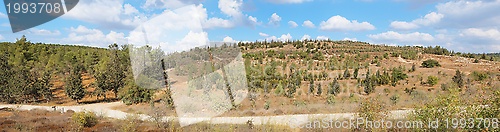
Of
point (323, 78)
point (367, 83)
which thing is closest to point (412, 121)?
point (367, 83)

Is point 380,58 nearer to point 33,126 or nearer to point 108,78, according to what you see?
point 108,78

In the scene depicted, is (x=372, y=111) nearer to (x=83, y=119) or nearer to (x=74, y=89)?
(x=83, y=119)

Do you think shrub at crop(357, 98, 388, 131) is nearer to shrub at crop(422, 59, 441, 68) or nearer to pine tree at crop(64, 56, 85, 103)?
pine tree at crop(64, 56, 85, 103)

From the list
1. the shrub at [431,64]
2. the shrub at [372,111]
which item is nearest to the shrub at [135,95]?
the shrub at [372,111]

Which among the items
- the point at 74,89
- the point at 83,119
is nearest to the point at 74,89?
the point at 74,89

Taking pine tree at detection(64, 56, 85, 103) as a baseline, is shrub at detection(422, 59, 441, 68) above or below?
above

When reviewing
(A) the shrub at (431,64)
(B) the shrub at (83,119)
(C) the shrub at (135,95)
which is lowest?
(C) the shrub at (135,95)

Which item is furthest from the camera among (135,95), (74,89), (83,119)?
(74,89)

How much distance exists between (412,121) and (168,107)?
19.7 metres

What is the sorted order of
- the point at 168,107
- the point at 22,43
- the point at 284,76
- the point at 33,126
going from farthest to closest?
the point at 22,43, the point at 284,76, the point at 168,107, the point at 33,126

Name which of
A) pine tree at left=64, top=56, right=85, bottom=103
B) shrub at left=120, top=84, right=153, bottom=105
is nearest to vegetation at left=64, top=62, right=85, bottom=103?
pine tree at left=64, top=56, right=85, bottom=103

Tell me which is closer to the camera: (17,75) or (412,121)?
(412,121)

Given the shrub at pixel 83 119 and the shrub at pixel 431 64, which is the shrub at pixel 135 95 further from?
the shrub at pixel 431 64

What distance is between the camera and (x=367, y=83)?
31.2m
